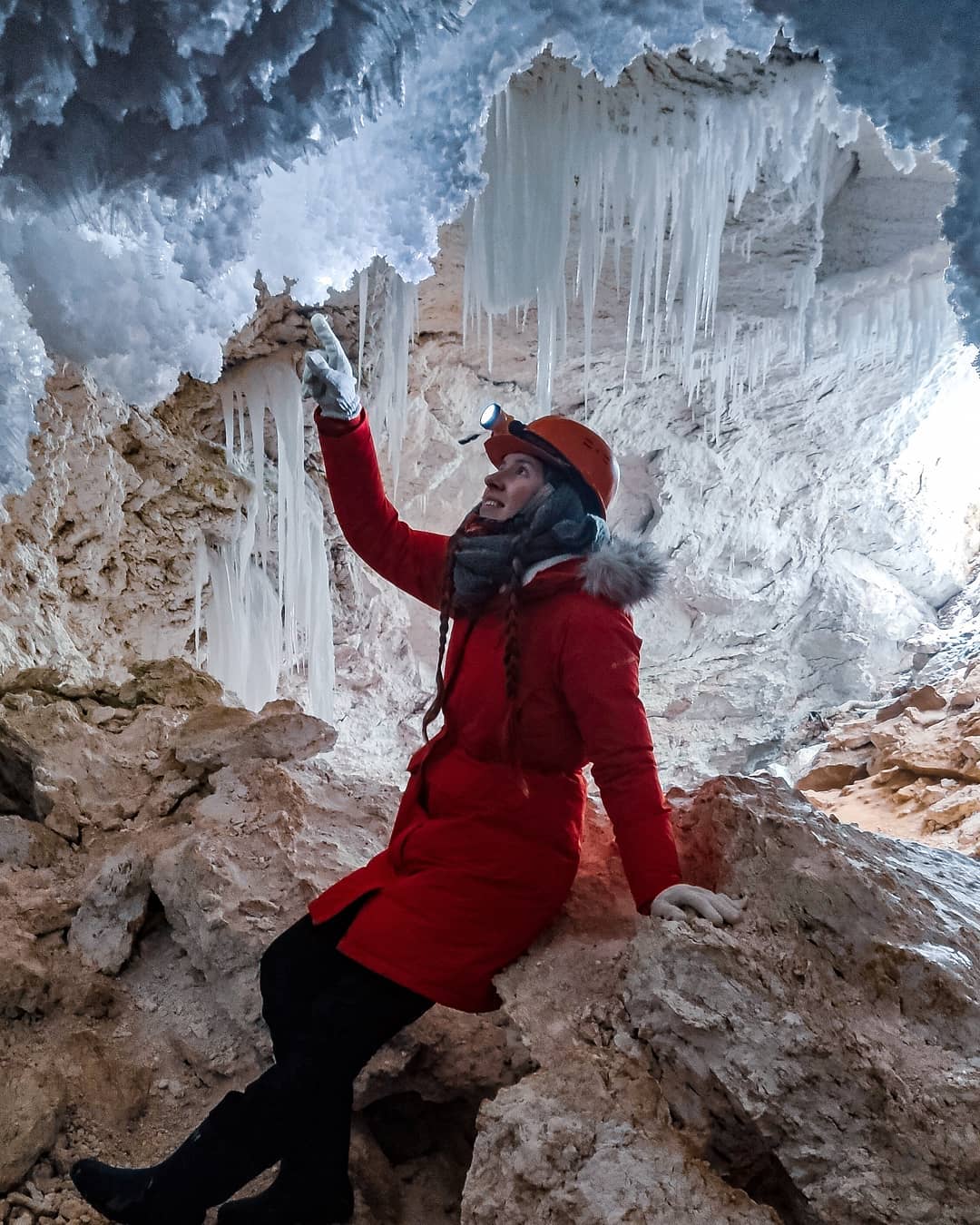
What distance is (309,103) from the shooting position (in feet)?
4.65

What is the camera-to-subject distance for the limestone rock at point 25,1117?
1411 millimetres

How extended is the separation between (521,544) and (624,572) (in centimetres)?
18

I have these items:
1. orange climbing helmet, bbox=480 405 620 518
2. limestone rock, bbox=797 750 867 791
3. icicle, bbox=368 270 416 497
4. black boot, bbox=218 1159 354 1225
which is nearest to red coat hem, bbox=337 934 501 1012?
black boot, bbox=218 1159 354 1225

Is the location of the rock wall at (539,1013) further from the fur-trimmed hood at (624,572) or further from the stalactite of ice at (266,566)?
the stalactite of ice at (266,566)

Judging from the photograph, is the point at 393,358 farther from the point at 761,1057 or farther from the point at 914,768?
the point at 914,768

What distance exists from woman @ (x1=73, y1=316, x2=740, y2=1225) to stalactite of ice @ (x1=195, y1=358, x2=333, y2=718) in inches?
105

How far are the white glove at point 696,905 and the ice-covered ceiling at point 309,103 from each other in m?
1.15

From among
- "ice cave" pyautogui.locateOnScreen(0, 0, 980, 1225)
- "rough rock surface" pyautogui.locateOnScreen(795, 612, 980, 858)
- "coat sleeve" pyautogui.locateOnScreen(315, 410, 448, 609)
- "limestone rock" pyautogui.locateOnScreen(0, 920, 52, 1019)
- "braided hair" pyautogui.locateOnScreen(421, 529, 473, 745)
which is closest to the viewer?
"ice cave" pyautogui.locateOnScreen(0, 0, 980, 1225)

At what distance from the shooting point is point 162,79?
1298 millimetres

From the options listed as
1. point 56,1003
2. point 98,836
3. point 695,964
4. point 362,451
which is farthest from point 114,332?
point 695,964

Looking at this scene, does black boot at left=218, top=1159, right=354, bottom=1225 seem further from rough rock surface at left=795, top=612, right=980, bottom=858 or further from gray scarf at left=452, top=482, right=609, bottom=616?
rough rock surface at left=795, top=612, right=980, bottom=858

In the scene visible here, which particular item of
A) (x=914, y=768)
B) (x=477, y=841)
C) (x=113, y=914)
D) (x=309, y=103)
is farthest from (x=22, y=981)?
(x=914, y=768)

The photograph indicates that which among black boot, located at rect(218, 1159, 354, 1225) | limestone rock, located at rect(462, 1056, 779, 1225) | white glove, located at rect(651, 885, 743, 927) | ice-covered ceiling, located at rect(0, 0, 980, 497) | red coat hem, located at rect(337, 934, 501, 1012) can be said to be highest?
ice-covered ceiling, located at rect(0, 0, 980, 497)

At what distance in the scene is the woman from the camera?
126 centimetres
